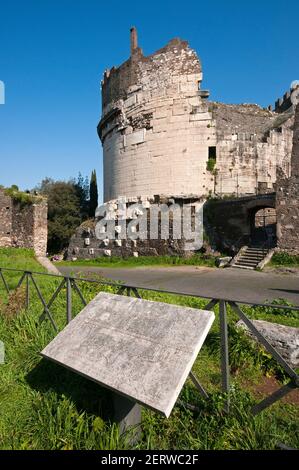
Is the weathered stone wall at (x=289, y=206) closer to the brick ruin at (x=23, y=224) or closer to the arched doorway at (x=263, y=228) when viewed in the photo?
the arched doorway at (x=263, y=228)

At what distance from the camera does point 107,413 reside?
2869 millimetres

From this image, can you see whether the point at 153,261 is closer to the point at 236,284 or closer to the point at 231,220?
the point at 231,220

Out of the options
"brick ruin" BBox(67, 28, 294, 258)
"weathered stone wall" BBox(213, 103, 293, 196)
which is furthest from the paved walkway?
"weathered stone wall" BBox(213, 103, 293, 196)

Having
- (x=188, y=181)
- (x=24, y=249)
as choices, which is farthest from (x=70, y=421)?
(x=188, y=181)

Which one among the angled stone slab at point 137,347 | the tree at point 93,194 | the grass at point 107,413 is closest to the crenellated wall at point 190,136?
the tree at point 93,194

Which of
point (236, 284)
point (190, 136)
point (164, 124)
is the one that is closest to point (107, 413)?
point (236, 284)

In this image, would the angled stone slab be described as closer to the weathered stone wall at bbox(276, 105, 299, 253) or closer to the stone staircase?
the stone staircase

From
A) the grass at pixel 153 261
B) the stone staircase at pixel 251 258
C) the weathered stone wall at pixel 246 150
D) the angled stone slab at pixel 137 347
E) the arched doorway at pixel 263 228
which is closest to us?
the angled stone slab at pixel 137 347

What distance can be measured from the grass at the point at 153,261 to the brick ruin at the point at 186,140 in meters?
0.59

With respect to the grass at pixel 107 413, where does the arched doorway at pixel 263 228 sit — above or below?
above

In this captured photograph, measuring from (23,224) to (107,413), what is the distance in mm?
11768

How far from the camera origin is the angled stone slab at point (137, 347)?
6.90 feet
